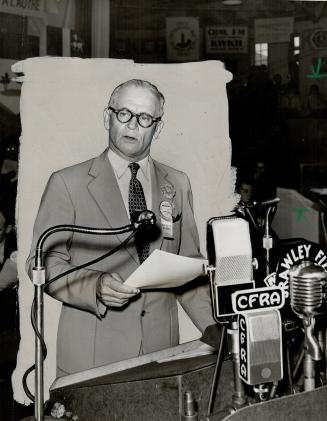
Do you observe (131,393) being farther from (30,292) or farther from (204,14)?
(204,14)

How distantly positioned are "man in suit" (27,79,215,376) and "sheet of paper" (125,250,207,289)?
0.11 metres

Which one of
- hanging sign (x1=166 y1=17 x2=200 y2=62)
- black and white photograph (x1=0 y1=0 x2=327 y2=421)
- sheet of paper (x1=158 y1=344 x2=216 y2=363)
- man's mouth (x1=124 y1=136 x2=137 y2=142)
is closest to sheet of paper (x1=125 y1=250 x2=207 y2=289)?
black and white photograph (x1=0 y1=0 x2=327 y2=421)

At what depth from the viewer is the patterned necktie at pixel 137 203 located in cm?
196

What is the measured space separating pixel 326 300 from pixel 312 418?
0.37 meters

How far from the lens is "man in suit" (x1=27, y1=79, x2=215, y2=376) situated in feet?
6.18

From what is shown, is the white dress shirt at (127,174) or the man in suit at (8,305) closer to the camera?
the man in suit at (8,305)

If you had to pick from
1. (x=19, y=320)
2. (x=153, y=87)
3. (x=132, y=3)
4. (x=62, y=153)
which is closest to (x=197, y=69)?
(x=153, y=87)

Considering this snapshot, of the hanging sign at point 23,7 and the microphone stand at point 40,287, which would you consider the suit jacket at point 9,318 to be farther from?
the hanging sign at point 23,7

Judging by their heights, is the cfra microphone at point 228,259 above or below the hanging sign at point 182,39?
below

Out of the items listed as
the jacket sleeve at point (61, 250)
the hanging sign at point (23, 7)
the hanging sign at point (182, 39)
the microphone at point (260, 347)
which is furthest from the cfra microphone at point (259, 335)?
the hanging sign at point (23, 7)

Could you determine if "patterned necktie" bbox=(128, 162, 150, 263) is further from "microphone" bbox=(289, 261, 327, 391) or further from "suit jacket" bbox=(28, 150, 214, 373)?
"microphone" bbox=(289, 261, 327, 391)

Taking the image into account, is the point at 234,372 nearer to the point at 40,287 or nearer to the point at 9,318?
the point at 40,287

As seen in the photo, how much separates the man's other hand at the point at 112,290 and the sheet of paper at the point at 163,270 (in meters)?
0.06

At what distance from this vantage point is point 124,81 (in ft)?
6.37
